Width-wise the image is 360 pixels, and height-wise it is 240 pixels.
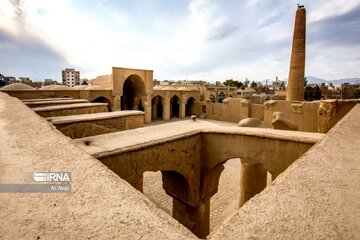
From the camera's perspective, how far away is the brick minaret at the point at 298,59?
15562 millimetres

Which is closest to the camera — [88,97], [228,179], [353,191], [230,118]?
[353,191]

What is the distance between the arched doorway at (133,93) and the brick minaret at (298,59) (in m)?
13.9

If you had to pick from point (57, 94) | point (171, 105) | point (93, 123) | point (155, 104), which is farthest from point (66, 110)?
point (171, 105)

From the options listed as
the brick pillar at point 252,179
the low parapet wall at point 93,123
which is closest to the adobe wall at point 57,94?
the low parapet wall at point 93,123

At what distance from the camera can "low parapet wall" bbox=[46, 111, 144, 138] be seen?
233 inches

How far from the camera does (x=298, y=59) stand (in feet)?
51.8

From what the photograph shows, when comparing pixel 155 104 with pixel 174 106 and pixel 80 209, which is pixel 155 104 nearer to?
pixel 174 106

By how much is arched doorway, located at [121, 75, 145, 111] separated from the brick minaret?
13.9m

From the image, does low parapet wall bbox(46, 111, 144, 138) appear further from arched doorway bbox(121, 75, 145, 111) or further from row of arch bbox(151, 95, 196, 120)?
row of arch bbox(151, 95, 196, 120)

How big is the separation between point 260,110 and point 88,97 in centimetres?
1502

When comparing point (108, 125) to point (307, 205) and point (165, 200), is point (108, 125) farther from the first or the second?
point (307, 205)

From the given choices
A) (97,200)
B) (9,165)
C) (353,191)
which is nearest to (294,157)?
(353,191)

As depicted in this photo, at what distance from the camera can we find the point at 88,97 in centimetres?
1762

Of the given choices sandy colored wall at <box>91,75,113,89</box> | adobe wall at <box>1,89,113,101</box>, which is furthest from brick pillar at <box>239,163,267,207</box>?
sandy colored wall at <box>91,75,113,89</box>
